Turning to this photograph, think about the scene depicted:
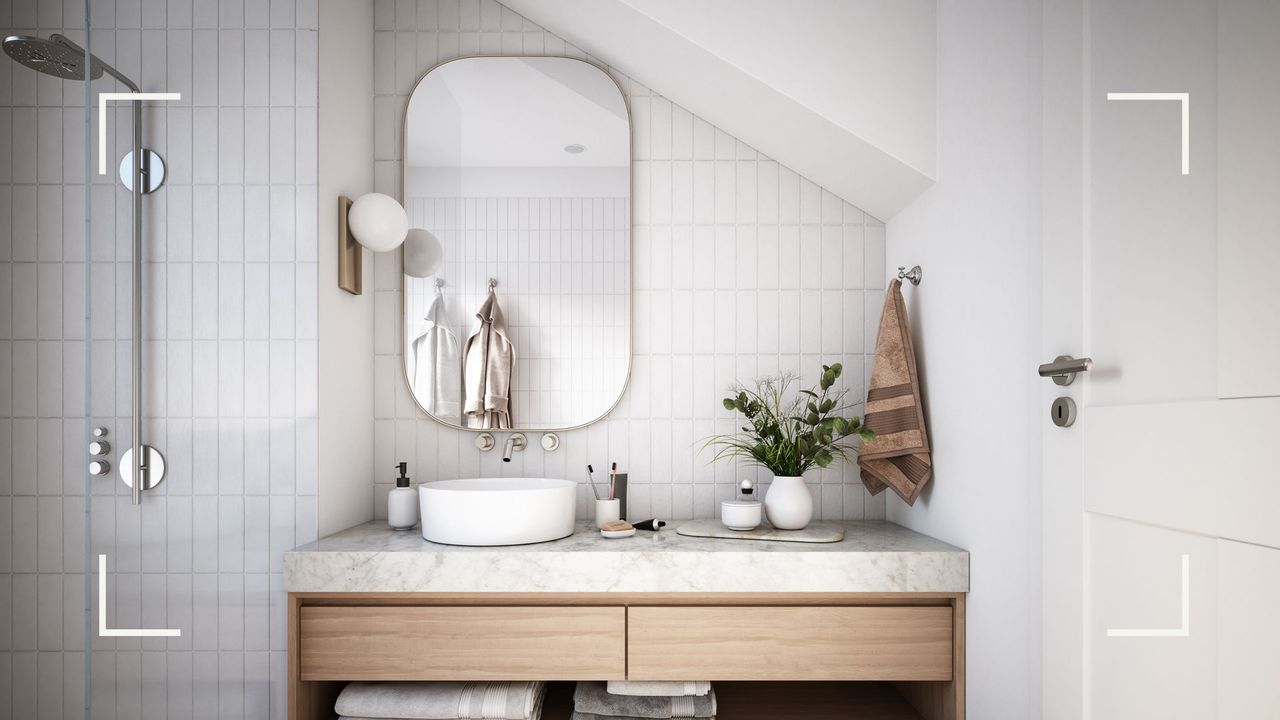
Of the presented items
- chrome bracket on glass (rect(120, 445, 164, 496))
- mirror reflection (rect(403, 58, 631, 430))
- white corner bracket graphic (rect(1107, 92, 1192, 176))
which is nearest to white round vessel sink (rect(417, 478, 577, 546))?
mirror reflection (rect(403, 58, 631, 430))

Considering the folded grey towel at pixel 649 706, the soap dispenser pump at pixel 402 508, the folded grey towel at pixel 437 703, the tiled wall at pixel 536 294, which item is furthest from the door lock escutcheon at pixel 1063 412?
the soap dispenser pump at pixel 402 508

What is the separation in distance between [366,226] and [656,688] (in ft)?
4.55

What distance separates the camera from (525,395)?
2.08 m

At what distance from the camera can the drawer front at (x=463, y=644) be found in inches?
62.2

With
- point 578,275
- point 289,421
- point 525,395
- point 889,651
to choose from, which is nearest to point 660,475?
point 525,395

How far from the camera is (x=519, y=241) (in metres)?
2.10

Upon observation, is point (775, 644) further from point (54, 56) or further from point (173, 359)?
point (54, 56)

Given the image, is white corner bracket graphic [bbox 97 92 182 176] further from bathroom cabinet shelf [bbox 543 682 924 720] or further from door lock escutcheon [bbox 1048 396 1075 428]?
door lock escutcheon [bbox 1048 396 1075 428]

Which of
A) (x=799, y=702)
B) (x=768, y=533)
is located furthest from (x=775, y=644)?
(x=799, y=702)

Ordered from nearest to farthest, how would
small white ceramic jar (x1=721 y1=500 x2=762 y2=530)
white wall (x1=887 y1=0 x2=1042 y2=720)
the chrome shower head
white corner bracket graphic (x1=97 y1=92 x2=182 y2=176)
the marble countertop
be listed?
the chrome shower head, white corner bracket graphic (x1=97 y1=92 x2=182 y2=176), white wall (x1=887 y1=0 x2=1042 y2=720), the marble countertop, small white ceramic jar (x1=721 y1=500 x2=762 y2=530)

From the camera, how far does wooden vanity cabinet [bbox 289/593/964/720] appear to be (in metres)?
1.58

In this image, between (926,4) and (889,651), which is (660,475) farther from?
(926,4)

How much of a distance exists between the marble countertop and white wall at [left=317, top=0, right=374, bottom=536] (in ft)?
0.64

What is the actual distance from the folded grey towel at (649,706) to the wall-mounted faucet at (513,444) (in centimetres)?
73
